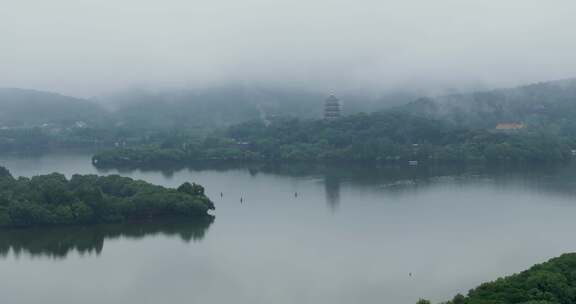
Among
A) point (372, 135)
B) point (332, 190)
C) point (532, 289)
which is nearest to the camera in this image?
point (532, 289)

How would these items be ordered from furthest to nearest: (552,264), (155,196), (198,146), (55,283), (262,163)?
(198,146), (262,163), (155,196), (55,283), (552,264)

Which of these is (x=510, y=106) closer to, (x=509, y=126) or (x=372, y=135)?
(x=509, y=126)

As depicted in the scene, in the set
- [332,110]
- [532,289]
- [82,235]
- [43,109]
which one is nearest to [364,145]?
[332,110]

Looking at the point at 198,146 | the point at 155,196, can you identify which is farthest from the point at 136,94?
the point at 155,196

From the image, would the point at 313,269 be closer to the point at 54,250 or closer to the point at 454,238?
the point at 454,238

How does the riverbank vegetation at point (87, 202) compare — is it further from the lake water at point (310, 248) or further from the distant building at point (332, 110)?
the distant building at point (332, 110)

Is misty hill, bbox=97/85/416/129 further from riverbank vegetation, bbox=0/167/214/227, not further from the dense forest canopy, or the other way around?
riverbank vegetation, bbox=0/167/214/227
